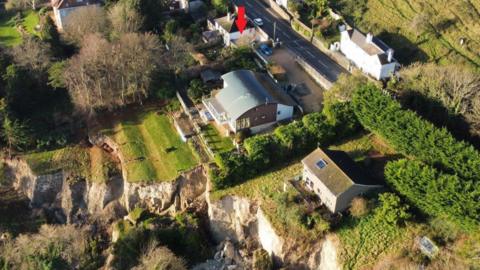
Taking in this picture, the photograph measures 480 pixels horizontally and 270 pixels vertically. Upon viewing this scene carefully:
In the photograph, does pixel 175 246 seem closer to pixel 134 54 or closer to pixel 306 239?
pixel 306 239

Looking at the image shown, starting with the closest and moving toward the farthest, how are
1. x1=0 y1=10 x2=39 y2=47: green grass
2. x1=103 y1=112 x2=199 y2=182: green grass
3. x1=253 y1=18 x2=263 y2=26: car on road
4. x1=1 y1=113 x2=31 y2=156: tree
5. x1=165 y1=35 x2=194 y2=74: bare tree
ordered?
x1=103 y1=112 x2=199 y2=182: green grass < x1=1 y1=113 x2=31 y2=156: tree < x1=165 y1=35 x2=194 y2=74: bare tree < x1=253 y1=18 x2=263 y2=26: car on road < x1=0 y1=10 x2=39 y2=47: green grass

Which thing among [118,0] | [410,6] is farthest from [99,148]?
[410,6]

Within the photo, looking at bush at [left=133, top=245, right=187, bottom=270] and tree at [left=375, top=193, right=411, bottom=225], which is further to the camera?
bush at [left=133, top=245, right=187, bottom=270]

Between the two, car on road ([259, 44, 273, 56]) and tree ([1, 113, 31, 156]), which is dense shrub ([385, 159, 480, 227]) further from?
tree ([1, 113, 31, 156])

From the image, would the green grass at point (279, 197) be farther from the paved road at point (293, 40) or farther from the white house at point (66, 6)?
the white house at point (66, 6)

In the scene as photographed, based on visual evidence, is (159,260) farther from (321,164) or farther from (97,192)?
(321,164)

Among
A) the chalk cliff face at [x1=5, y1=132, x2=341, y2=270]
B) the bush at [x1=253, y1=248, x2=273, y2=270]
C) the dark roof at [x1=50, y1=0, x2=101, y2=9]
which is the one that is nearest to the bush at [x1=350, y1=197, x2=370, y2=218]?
the chalk cliff face at [x1=5, y1=132, x2=341, y2=270]

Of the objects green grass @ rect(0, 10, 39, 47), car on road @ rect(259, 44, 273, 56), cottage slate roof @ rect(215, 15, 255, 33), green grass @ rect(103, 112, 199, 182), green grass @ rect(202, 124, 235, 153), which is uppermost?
cottage slate roof @ rect(215, 15, 255, 33)
